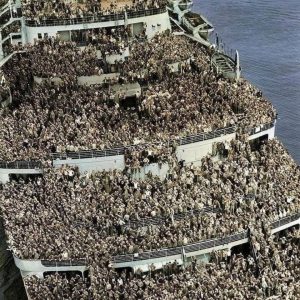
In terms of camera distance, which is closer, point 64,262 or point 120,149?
point 64,262

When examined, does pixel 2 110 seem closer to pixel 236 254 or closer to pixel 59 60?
pixel 59 60

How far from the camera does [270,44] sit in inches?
2726

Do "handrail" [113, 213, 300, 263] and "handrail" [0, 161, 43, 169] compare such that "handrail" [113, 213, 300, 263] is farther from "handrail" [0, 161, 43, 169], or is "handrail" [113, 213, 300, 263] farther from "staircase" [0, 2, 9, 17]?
"staircase" [0, 2, 9, 17]

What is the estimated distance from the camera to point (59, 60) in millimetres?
43031

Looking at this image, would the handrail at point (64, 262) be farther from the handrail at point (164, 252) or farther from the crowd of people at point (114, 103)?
the crowd of people at point (114, 103)

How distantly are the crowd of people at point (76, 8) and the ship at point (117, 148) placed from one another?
0.10m

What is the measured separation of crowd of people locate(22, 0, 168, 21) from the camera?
45.4 meters

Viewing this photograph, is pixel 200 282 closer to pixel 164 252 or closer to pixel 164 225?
pixel 164 252

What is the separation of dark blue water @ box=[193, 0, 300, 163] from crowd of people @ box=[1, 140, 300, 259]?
54.2ft

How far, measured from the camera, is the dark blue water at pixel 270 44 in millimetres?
55622

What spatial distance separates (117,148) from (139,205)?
12.2ft

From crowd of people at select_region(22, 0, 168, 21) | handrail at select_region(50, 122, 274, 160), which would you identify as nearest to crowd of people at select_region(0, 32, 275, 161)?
handrail at select_region(50, 122, 274, 160)

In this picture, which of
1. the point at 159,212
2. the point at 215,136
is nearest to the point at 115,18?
the point at 215,136

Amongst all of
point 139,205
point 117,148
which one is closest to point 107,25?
point 117,148
